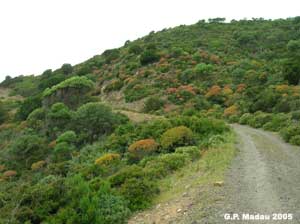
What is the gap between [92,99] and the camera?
123 feet

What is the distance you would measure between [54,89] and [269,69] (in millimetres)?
19854

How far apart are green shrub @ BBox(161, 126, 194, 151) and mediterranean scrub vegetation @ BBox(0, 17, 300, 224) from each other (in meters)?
0.04

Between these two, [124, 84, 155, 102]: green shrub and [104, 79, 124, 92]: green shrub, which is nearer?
[124, 84, 155, 102]: green shrub

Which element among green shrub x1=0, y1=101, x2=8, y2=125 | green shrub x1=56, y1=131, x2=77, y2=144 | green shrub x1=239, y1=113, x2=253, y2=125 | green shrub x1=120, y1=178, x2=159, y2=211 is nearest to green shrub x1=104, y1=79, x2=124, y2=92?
green shrub x1=0, y1=101, x2=8, y2=125

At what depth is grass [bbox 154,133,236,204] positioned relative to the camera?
38.2 ft

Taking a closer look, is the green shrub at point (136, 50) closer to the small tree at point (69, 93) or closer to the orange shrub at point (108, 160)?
the small tree at point (69, 93)

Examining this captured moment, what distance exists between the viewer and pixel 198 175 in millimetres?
12688

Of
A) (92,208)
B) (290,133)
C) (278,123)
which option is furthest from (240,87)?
(92,208)

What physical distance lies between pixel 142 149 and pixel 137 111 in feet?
63.6

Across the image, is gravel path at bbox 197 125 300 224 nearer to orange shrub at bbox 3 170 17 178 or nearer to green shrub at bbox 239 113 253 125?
green shrub at bbox 239 113 253 125

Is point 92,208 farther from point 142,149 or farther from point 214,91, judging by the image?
point 214,91

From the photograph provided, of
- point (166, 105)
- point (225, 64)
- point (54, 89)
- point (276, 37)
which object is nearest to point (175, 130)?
point (166, 105)

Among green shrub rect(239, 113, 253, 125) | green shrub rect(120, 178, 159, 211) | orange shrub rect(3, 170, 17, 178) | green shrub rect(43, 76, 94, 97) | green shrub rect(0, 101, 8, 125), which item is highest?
green shrub rect(43, 76, 94, 97)

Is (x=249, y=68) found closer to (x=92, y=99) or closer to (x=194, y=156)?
(x=92, y=99)
